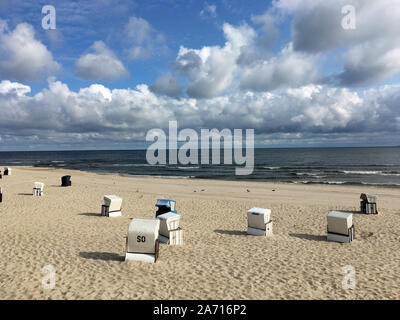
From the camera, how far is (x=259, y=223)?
1159cm

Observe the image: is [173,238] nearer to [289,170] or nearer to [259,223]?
[259,223]

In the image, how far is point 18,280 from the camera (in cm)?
690

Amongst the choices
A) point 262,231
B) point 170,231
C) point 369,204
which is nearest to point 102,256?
point 170,231

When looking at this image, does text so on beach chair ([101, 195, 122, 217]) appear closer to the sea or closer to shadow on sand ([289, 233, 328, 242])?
shadow on sand ([289, 233, 328, 242])

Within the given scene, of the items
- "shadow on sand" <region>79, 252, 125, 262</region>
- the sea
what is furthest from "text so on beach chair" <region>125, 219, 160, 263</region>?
the sea

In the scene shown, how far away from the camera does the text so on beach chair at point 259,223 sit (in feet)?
37.6

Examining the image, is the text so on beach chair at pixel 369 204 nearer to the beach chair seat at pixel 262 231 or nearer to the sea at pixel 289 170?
the beach chair seat at pixel 262 231

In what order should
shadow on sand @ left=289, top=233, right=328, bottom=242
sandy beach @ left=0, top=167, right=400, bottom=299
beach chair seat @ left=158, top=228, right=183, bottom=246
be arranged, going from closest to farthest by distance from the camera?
sandy beach @ left=0, top=167, right=400, bottom=299 → beach chair seat @ left=158, top=228, right=183, bottom=246 → shadow on sand @ left=289, top=233, right=328, bottom=242

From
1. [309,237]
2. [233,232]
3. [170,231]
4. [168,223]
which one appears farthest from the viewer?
[233,232]

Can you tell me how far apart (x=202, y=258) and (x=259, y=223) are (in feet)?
12.2

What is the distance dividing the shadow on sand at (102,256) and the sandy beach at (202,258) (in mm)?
33

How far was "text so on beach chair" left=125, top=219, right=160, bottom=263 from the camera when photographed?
8.12 metres

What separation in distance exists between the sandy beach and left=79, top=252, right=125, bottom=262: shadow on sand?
33 mm
